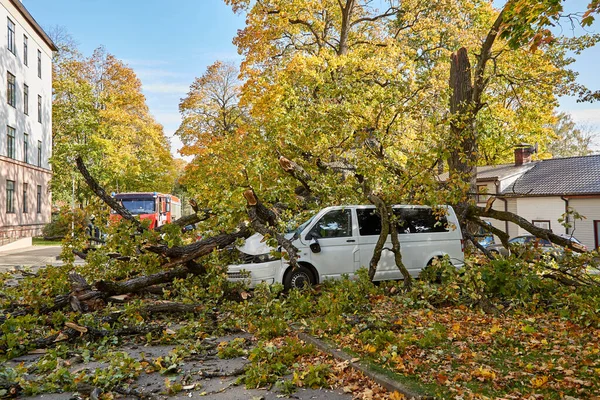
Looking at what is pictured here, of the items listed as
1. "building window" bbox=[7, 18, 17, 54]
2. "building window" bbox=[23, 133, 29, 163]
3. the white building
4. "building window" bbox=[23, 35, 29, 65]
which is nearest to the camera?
the white building

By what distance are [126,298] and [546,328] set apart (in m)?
6.80

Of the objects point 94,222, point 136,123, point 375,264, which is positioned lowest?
point 375,264

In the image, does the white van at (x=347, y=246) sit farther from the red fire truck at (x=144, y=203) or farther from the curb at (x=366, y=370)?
the red fire truck at (x=144, y=203)

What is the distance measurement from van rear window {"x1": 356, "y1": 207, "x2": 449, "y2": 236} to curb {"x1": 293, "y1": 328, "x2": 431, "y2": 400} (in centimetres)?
423

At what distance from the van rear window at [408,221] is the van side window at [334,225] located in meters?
0.26

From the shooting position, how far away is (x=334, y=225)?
34.1 feet

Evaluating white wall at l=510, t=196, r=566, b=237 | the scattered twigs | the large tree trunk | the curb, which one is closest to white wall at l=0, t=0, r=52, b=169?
the scattered twigs

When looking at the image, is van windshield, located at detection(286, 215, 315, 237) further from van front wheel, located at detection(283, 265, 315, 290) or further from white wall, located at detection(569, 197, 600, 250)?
white wall, located at detection(569, 197, 600, 250)

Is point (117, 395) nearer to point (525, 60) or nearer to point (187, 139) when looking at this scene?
point (525, 60)

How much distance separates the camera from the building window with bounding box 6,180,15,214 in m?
30.3

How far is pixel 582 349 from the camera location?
5.82 m

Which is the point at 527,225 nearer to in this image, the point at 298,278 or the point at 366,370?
the point at 298,278

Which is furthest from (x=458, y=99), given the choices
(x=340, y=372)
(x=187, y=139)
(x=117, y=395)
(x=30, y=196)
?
(x=30, y=196)

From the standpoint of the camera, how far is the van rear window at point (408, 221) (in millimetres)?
10617
